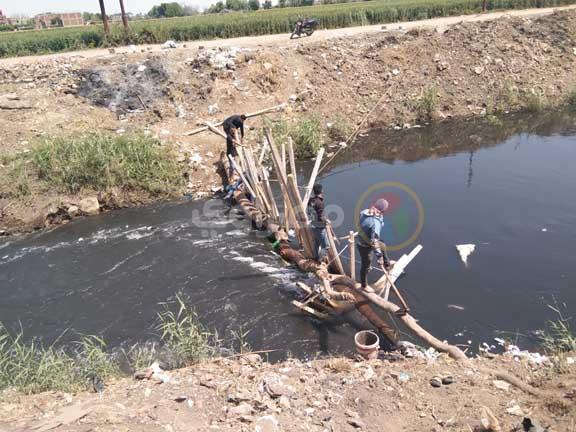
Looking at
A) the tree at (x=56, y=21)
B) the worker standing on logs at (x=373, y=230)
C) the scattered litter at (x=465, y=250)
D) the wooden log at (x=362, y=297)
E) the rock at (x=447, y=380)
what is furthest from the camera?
the tree at (x=56, y=21)

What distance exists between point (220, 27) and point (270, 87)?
7673 mm

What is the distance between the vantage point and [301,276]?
771 cm

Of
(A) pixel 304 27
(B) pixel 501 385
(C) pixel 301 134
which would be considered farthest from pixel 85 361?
(A) pixel 304 27

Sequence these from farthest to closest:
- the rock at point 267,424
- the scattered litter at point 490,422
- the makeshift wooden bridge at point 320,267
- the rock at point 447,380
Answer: the makeshift wooden bridge at point 320,267
the rock at point 447,380
the rock at point 267,424
the scattered litter at point 490,422

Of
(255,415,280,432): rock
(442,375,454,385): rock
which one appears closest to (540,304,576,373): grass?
(442,375,454,385): rock

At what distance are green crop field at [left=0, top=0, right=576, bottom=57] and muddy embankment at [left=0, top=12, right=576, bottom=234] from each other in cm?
419

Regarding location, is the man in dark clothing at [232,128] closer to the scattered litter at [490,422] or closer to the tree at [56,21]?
the scattered litter at [490,422]

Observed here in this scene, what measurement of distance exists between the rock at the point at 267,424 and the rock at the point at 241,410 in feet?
0.48

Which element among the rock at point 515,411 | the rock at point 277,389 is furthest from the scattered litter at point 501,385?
the rock at point 277,389

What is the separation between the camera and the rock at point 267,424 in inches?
155

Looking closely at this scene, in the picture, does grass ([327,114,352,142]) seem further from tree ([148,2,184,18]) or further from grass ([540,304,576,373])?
tree ([148,2,184,18])

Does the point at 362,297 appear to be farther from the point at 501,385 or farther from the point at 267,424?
the point at 267,424

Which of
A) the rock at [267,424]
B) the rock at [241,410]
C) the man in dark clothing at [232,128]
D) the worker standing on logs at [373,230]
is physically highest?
the man in dark clothing at [232,128]

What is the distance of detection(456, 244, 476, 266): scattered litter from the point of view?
7906 mm
